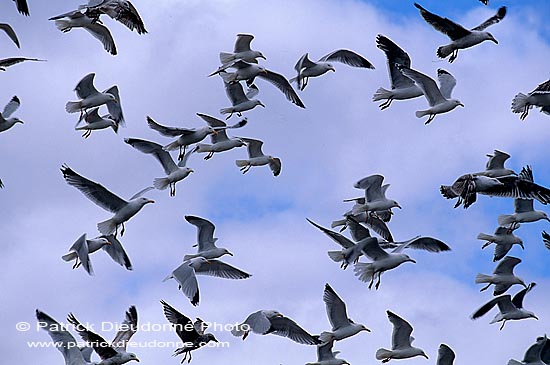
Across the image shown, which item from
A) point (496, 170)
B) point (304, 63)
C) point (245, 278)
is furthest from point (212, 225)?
point (496, 170)

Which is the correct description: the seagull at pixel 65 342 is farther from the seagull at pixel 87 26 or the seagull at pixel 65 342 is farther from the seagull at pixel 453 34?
the seagull at pixel 453 34

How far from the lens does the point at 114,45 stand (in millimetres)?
25000

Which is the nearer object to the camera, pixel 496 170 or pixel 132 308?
pixel 132 308

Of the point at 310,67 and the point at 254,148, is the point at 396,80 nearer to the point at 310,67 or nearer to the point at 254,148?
the point at 310,67

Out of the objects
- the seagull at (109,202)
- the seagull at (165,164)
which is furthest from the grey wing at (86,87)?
the seagull at (109,202)

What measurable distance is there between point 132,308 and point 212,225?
93.3 inches

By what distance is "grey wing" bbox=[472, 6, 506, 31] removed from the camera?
23.9 meters

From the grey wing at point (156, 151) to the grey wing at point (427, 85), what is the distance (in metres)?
3.86

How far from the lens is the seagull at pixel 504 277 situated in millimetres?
25484

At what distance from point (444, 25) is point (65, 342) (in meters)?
7.11

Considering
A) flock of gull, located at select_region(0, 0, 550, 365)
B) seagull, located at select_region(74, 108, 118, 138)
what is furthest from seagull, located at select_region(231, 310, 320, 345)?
seagull, located at select_region(74, 108, 118, 138)

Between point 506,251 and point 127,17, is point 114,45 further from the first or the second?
point 506,251

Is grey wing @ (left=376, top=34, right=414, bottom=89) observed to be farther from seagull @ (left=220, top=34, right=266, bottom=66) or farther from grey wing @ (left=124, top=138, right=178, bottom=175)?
grey wing @ (left=124, top=138, right=178, bottom=175)

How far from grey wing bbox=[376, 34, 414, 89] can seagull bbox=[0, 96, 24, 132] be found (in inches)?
228
